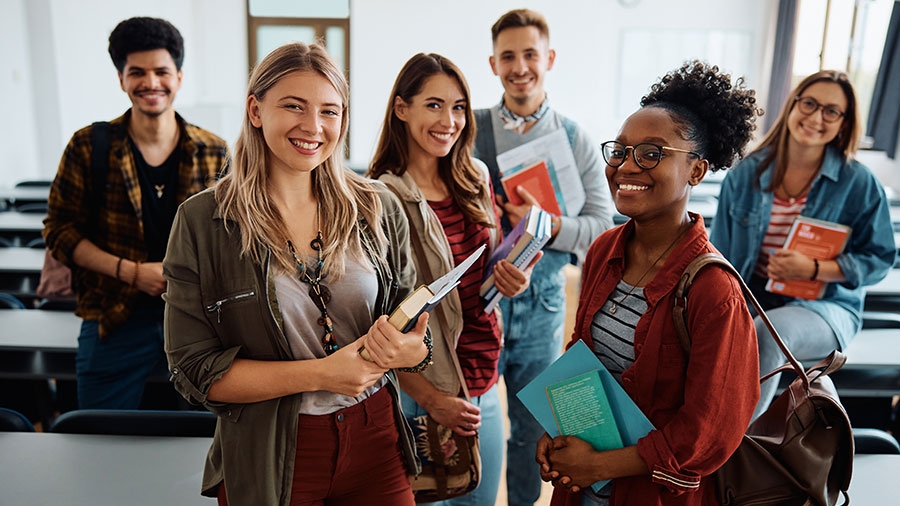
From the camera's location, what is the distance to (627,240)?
1.44 metres

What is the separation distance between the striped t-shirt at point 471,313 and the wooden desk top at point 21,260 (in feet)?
7.91

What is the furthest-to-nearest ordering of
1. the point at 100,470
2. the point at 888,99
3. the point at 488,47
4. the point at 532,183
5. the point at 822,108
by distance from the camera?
1. the point at 488,47
2. the point at 888,99
3. the point at 822,108
4. the point at 532,183
5. the point at 100,470

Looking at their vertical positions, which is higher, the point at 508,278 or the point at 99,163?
the point at 99,163

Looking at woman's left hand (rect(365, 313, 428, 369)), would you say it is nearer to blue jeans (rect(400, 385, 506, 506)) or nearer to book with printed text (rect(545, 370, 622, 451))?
book with printed text (rect(545, 370, 622, 451))

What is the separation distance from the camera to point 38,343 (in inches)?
95.0

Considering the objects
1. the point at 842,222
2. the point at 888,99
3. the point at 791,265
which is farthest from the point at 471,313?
the point at 888,99

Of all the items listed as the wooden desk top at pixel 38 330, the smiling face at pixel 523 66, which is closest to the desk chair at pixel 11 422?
the wooden desk top at pixel 38 330

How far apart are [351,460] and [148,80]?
149cm

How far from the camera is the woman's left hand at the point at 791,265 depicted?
7.75ft

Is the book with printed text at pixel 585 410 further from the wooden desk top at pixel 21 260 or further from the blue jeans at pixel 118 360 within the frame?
the wooden desk top at pixel 21 260

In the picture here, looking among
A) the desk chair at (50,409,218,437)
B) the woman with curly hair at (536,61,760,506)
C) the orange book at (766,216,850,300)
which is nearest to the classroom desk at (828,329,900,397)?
the orange book at (766,216,850,300)

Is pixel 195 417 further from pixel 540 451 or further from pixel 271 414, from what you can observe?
pixel 540 451

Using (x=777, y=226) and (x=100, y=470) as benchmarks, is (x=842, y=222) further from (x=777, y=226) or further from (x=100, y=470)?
(x=100, y=470)

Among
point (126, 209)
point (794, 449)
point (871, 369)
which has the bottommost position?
point (871, 369)
